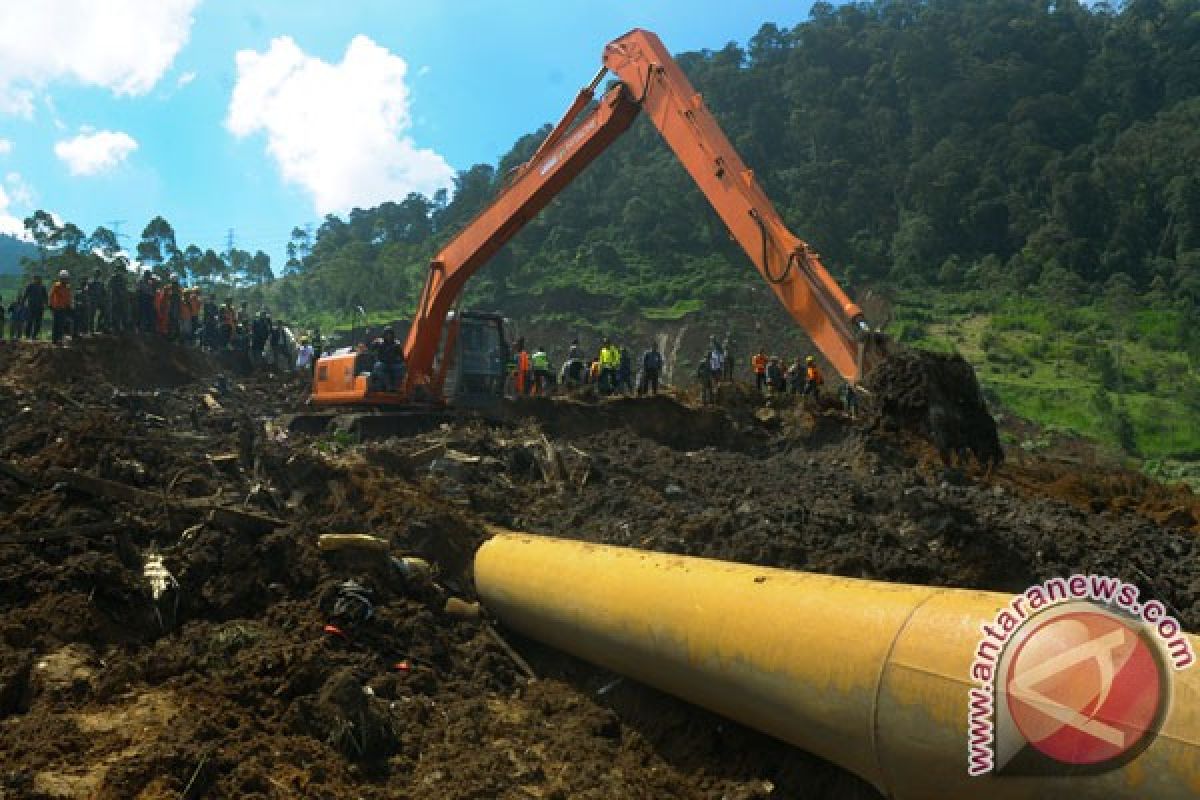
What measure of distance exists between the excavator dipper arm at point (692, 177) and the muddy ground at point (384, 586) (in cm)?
197

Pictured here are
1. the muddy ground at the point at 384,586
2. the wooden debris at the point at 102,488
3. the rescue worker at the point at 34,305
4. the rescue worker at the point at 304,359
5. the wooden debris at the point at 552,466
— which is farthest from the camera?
the rescue worker at the point at 304,359

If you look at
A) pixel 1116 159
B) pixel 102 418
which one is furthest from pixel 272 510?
pixel 1116 159

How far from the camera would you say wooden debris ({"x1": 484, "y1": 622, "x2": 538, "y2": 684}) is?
5461mm

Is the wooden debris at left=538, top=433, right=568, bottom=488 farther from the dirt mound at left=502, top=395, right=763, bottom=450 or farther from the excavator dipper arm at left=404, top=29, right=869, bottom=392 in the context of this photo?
the dirt mound at left=502, top=395, right=763, bottom=450

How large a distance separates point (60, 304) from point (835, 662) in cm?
1639

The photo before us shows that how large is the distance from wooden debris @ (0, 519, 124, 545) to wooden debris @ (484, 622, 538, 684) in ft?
7.93

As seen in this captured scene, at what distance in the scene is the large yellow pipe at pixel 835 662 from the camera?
2549 millimetres

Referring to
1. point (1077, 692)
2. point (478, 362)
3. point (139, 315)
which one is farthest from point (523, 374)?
point (1077, 692)

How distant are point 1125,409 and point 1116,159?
130ft

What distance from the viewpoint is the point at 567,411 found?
15883 mm

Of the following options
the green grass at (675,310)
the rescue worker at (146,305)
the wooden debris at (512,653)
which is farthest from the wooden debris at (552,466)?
the green grass at (675,310)

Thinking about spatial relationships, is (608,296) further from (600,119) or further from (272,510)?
(272,510)

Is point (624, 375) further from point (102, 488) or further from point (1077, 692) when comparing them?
point (1077, 692)

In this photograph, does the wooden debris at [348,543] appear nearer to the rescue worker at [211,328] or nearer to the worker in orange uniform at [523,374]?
the worker in orange uniform at [523,374]
